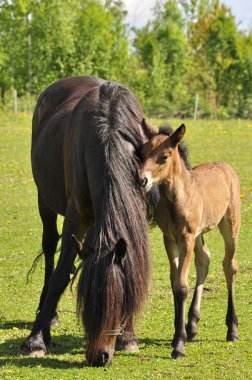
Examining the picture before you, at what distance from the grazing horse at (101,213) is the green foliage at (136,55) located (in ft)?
93.0

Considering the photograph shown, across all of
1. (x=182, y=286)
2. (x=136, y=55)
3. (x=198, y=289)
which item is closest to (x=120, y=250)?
(x=182, y=286)

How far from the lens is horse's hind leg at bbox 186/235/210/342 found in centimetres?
660

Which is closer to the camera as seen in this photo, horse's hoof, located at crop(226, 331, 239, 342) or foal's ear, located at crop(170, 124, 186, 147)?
foal's ear, located at crop(170, 124, 186, 147)

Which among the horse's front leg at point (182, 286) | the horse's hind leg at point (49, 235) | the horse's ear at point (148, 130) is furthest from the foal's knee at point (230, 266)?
the horse's hind leg at point (49, 235)

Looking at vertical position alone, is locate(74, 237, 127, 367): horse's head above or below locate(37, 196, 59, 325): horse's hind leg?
above

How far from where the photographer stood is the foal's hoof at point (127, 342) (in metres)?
6.00

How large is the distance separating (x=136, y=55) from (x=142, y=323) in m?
37.3

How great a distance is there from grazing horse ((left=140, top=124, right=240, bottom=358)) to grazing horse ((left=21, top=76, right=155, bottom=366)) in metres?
0.22

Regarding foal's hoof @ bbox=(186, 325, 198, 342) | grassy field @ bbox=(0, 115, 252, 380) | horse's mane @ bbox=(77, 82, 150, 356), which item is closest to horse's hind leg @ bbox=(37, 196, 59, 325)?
grassy field @ bbox=(0, 115, 252, 380)

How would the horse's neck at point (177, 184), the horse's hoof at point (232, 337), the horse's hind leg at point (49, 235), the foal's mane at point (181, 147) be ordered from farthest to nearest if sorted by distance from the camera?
1. the horse's hind leg at point (49, 235)
2. the horse's hoof at point (232, 337)
3. the horse's neck at point (177, 184)
4. the foal's mane at point (181, 147)

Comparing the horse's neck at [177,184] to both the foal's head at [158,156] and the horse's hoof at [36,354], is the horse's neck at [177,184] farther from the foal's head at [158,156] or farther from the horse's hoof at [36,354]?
the horse's hoof at [36,354]

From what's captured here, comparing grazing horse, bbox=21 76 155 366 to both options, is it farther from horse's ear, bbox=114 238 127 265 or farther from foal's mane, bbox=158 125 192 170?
foal's mane, bbox=158 125 192 170

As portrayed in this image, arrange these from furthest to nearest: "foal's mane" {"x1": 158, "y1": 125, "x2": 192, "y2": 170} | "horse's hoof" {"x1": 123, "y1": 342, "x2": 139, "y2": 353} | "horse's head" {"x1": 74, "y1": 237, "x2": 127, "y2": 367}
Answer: "horse's hoof" {"x1": 123, "y1": 342, "x2": 139, "y2": 353} → "foal's mane" {"x1": 158, "y1": 125, "x2": 192, "y2": 170} → "horse's head" {"x1": 74, "y1": 237, "x2": 127, "y2": 367}

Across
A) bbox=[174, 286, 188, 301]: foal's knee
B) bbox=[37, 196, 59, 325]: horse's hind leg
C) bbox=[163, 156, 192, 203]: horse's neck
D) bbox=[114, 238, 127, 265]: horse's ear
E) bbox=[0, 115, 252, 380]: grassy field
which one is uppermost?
bbox=[163, 156, 192, 203]: horse's neck
